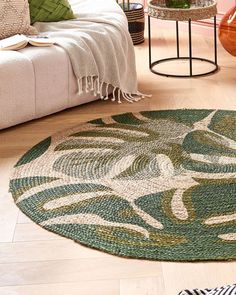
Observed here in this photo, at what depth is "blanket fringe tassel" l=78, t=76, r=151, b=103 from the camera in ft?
11.8

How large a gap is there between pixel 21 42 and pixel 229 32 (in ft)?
4.83

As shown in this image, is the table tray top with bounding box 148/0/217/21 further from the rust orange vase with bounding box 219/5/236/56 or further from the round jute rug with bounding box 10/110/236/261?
the round jute rug with bounding box 10/110/236/261

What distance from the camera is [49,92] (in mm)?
3447

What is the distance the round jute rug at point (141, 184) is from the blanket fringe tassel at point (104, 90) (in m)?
0.24

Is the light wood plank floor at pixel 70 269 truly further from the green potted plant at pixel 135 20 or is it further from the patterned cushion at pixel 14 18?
the green potted plant at pixel 135 20

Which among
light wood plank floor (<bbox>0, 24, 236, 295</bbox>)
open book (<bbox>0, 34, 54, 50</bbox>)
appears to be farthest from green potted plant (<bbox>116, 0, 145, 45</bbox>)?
light wood plank floor (<bbox>0, 24, 236, 295</bbox>)

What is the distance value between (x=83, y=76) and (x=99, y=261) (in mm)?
1526

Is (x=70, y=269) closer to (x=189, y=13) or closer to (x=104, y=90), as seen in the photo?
(x=104, y=90)

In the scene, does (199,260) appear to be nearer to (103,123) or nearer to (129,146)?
(129,146)

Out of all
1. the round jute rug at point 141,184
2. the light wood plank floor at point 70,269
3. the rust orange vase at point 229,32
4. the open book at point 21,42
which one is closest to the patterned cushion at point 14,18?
the open book at point 21,42

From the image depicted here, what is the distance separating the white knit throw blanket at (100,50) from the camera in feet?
11.6

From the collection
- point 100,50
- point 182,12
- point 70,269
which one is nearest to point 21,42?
point 100,50

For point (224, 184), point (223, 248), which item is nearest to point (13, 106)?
point (224, 184)

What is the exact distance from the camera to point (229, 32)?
4273 mm
